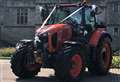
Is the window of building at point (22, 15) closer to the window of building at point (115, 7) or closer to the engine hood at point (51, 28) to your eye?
the window of building at point (115, 7)

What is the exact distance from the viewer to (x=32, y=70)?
13.5 m

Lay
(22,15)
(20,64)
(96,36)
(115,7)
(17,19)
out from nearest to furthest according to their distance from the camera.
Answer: (20,64) → (96,36) → (115,7) → (22,15) → (17,19)

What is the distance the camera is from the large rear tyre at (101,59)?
545 inches

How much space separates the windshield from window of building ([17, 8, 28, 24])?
122 feet

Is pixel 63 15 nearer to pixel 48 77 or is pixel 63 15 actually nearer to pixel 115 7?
pixel 48 77

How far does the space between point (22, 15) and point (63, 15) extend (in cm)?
3734

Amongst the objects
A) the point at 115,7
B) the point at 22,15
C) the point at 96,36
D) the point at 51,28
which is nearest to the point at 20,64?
the point at 51,28

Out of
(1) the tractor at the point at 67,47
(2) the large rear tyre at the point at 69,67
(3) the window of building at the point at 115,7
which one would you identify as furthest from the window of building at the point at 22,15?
(2) the large rear tyre at the point at 69,67

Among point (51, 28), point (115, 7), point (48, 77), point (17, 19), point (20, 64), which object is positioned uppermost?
point (115, 7)

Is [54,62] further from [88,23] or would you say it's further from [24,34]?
[24,34]

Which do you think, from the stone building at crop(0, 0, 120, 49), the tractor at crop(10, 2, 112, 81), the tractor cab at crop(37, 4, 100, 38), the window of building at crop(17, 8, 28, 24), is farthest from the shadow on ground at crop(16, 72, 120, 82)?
the window of building at crop(17, 8, 28, 24)

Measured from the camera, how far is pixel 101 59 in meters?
14.0

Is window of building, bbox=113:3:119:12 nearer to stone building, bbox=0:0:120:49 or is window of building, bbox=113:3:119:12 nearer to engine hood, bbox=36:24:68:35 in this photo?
stone building, bbox=0:0:120:49

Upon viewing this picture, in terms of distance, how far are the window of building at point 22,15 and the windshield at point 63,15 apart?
3711 centimetres
